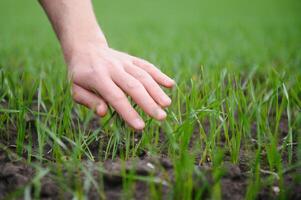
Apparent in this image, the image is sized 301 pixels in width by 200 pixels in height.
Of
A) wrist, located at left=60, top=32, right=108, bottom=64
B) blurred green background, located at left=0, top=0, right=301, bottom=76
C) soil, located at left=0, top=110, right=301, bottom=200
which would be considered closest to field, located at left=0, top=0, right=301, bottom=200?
soil, located at left=0, top=110, right=301, bottom=200


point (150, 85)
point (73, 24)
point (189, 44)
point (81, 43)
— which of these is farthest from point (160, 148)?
point (189, 44)

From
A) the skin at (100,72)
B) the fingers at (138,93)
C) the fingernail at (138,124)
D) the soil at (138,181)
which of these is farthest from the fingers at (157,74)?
the soil at (138,181)

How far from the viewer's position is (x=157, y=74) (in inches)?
63.2

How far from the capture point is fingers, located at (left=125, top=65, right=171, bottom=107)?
1.50 m

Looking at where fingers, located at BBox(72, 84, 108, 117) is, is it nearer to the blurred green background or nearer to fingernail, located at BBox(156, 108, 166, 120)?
fingernail, located at BBox(156, 108, 166, 120)

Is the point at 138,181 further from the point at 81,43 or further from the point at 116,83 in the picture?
the point at 81,43

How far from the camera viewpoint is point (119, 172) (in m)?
1.15

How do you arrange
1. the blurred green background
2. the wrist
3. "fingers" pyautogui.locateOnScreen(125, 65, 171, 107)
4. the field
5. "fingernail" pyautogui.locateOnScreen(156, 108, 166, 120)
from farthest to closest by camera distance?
the blurred green background < the wrist < "fingers" pyautogui.locateOnScreen(125, 65, 171, 107) < "fingernail" pyautogui.locateOnScreen(156, 108, 166, 120) < the field

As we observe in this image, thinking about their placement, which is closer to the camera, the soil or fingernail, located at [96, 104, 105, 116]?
the soil

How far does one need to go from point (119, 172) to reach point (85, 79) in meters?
0.54

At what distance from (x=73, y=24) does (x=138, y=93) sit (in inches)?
19.0

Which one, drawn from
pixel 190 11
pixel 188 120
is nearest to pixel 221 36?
pixel 188 120

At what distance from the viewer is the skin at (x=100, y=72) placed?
1.48 meters

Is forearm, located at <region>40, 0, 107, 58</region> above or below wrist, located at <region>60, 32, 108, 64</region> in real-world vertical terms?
above
